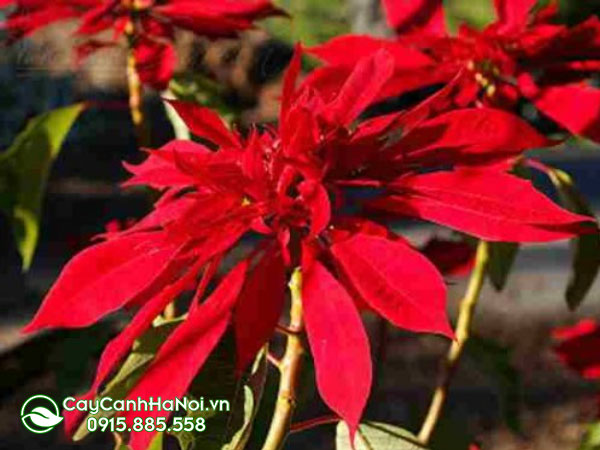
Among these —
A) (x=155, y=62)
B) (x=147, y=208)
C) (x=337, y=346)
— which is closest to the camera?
(x=337, y=346)

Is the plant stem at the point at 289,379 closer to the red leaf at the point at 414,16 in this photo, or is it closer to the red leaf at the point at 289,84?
the red leaf at the point at 289,84

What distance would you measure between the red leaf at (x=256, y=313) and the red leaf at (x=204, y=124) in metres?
0.07

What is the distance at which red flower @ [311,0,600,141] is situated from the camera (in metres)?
0.71

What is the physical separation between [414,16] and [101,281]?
1.08 feet

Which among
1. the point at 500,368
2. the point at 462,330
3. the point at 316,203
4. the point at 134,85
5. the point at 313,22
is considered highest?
the point at 316,203

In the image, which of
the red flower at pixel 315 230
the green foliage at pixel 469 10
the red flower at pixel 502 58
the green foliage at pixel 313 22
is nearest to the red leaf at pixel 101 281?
the red flower at pixel 315 230

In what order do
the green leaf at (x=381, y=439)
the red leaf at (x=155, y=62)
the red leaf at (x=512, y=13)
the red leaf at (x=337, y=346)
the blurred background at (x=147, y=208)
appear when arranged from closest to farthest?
the red leaf at (x=337, y=346), the green leaf at (x=381, y=439), the red leaf at (x=512, y=13), the red leaf at (x=155, y=62), the blurred background at (x=147, y=208)

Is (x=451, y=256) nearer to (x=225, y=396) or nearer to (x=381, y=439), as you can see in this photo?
(x=381, y=439)

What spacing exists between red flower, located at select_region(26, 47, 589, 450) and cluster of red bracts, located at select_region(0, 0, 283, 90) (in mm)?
295

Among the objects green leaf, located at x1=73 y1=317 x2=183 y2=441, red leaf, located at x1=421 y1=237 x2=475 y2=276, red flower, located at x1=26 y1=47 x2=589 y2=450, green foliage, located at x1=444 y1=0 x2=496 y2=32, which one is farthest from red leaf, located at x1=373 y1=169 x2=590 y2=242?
green foliage, located at x1=444 y1=0 x2=496 y2=32

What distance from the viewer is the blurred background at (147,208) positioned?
105cm

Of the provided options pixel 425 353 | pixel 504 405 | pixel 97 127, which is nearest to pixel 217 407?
pixel 504 405

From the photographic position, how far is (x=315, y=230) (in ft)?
1.66

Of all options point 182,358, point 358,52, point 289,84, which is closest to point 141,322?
point 182,358
